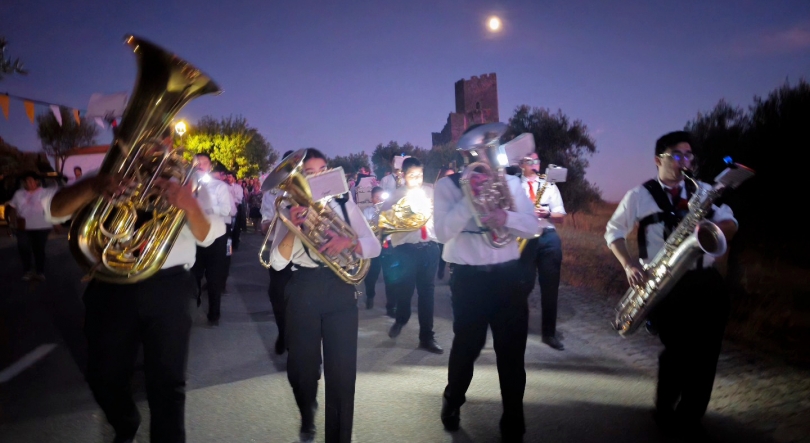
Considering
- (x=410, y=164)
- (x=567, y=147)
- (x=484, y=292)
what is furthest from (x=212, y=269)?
(x=567, y=147)

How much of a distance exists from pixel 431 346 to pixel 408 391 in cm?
132

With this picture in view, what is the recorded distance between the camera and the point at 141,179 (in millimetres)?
2869

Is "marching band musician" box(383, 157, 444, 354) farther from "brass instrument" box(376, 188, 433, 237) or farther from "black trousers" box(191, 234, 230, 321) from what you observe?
"black trousers" box(191, 234, 230, 321)

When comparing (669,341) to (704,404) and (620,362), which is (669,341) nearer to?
(704,404)

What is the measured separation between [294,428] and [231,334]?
302 cm

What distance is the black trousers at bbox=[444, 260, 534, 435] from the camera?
3555 millimetres

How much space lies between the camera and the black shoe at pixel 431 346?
19.1 ft

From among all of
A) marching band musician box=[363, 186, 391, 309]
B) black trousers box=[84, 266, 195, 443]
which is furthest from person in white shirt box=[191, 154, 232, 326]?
black trousers box=[84, 266, 195, 443]

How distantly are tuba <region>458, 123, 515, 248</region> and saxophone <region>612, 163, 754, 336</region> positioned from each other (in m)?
1.12

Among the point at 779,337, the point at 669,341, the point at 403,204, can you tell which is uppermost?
the point at 403,204

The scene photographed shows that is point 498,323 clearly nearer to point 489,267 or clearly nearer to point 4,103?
point 489,267

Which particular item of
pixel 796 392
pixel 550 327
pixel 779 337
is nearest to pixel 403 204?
pixel 550 327

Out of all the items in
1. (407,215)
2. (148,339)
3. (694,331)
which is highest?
(407,215)

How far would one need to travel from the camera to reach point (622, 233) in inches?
158
